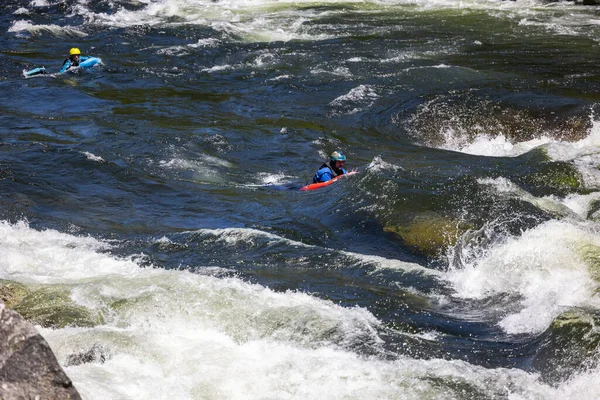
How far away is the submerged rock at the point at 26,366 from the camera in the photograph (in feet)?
12.1

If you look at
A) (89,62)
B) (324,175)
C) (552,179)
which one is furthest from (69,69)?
(552,179)

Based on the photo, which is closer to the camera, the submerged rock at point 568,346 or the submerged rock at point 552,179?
the submerged rock at point 568,346

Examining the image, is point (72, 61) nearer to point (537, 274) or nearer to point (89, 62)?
point (89, 62)

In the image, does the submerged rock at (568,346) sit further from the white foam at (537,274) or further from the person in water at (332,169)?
the person in water at (332,169)

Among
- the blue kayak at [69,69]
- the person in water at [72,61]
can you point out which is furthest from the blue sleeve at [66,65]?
the blue kayak at [69,69]

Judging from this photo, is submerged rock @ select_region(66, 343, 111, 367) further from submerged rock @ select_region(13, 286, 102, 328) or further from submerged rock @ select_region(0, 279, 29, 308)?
submerged rock @ select_region(0, 279, 29, 308)

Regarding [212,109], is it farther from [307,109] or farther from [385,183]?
[385,183]

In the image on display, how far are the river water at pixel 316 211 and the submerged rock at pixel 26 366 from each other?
1.03 metres

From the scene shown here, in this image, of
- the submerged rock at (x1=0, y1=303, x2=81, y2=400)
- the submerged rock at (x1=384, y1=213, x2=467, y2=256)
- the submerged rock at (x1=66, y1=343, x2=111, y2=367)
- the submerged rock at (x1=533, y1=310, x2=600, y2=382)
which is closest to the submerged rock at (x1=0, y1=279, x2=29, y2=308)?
the submerged rock at (x1=66, y1=343, x2=111, y2=367)

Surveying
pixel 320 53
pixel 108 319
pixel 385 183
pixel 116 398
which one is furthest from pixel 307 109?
pixel 116 398

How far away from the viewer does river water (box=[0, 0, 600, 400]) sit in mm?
5875

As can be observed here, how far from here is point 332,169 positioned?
37.9 feet

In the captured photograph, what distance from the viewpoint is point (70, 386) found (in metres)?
3.87

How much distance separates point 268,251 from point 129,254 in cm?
150
